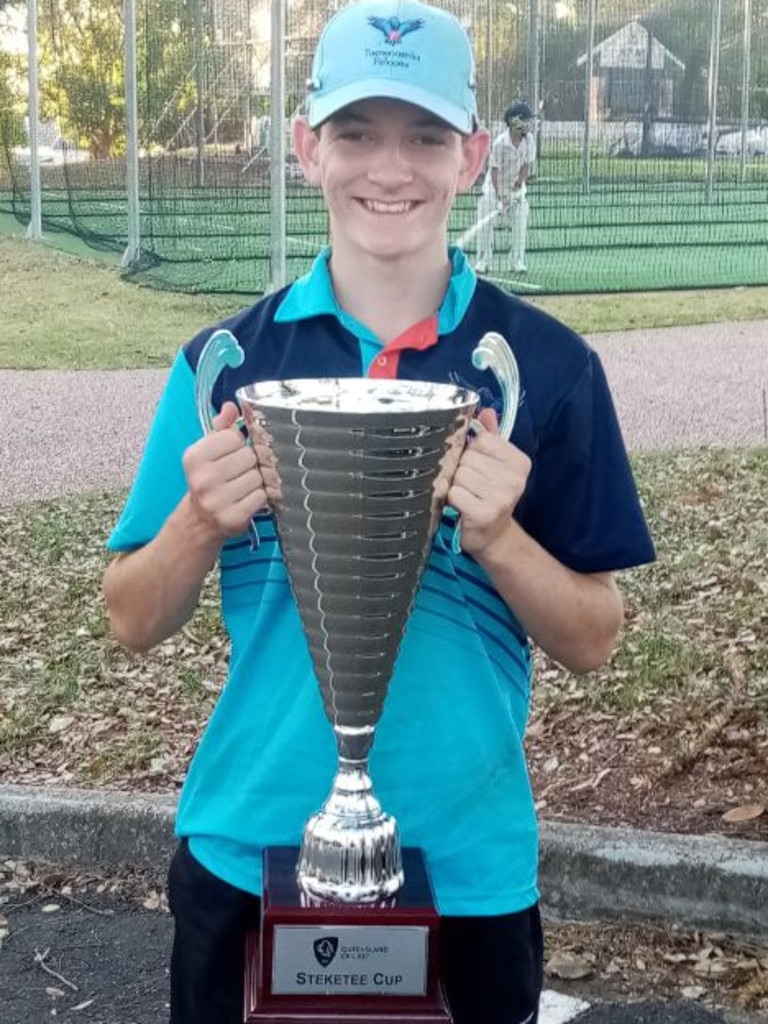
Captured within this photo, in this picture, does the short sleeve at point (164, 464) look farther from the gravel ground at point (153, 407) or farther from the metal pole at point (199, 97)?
the metal pole at point (199, 97)

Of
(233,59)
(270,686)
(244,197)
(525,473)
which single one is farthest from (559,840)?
(244,197)

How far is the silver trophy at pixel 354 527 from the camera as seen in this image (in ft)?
5.51

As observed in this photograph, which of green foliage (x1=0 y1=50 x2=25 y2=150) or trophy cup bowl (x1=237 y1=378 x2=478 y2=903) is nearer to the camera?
trophy cup bowl (x1=237 y1=378 x2=478 y2=903)

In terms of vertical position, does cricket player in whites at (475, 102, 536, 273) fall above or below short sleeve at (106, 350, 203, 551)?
above

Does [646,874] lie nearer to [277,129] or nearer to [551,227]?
[277,129]

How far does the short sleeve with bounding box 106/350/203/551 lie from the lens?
6.52ft

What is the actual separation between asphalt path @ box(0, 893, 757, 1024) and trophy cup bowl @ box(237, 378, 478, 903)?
1.80 m

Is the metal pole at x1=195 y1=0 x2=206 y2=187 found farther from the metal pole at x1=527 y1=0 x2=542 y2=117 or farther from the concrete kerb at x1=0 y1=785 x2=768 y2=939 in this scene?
the concrete kerb at x1=0 y1=785 x2=768 y2=939

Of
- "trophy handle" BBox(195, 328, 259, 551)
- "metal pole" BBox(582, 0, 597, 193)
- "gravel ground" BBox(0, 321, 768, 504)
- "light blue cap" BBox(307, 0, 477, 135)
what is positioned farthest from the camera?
"metal pole" BBox(582, 0, 597, 193)

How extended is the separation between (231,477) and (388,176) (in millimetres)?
460

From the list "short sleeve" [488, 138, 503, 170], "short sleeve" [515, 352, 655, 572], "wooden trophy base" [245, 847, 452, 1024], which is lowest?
"wooden trophy base" [245, 847, 452, 1024]

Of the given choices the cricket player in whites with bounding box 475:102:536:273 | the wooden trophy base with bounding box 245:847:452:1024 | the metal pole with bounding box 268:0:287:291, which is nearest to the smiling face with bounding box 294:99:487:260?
the wooden trophy base with bounding box 245:847:452:1024

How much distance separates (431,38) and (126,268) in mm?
15710

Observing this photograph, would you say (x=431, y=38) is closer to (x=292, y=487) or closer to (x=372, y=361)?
(x=372, y=361)
